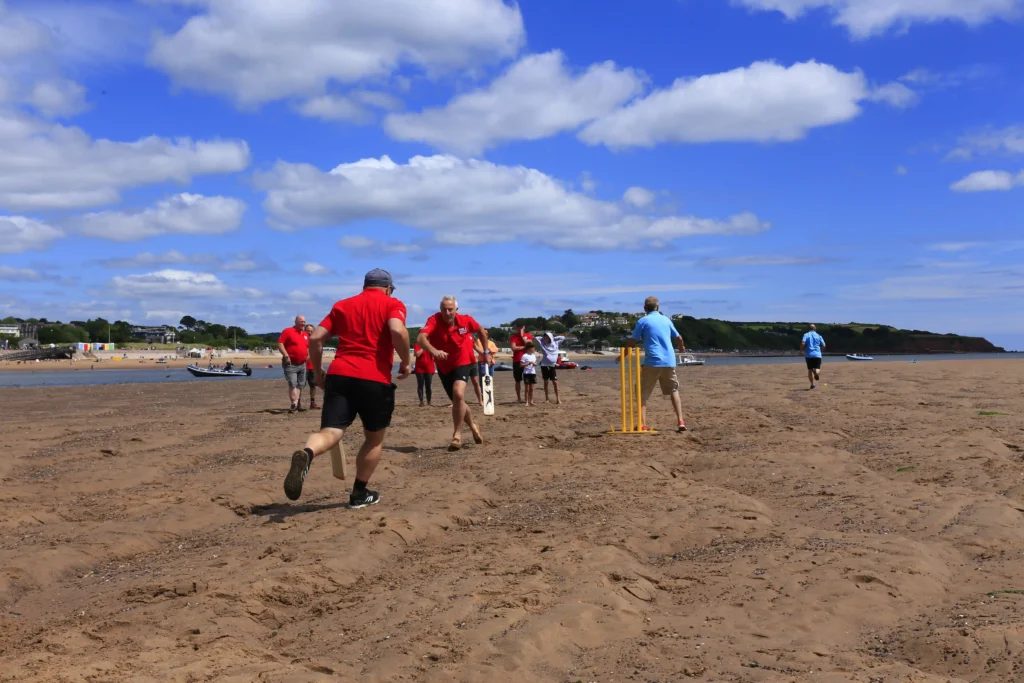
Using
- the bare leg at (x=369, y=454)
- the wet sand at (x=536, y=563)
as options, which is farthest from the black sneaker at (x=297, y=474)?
the bare leg at (x=369, y=454)

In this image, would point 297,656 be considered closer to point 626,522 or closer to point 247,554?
point 247,554

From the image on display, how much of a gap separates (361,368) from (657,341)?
561 cm

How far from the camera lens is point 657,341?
11422 millimetres

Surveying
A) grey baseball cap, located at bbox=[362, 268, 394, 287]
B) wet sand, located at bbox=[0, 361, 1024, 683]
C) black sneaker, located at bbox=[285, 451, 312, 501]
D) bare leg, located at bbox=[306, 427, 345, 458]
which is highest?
grey baseball cap, located at bbox=[362, 268, 394, 287]

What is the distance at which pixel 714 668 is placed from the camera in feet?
12.6

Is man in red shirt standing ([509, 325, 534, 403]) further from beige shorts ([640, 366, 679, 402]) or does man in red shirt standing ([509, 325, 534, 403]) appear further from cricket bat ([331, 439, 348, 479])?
cricket bat ([331, 439, 348, 479])

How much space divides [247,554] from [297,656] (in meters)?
1.78

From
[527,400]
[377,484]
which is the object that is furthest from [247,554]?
[527,400]

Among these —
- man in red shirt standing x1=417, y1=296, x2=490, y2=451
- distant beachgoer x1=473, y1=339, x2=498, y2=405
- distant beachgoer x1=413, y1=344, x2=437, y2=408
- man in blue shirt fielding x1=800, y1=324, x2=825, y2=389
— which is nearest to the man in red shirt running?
man in red shirt standing x1=417, y1=296, x2=490, y2=451

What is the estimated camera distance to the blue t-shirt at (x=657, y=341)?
11.4m

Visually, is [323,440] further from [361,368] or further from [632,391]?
[632,391]

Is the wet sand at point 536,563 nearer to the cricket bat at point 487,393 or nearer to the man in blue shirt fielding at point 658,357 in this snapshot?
the man in blue shirt fielding at point 658,357

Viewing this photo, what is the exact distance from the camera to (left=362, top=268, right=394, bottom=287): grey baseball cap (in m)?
7.17

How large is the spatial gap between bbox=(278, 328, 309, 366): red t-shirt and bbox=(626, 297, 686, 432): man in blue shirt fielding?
7.06 m
